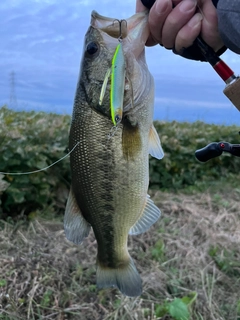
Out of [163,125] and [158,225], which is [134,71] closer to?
[158,225]

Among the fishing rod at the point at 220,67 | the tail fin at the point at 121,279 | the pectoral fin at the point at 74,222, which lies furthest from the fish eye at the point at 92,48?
the tail fin at the point at 121,279

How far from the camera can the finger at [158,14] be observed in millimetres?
1666

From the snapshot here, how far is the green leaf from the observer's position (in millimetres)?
2920

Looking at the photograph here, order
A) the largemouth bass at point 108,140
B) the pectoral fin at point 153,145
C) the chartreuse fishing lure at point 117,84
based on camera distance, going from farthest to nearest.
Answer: the pectoral fin at point 153,145, the largemouth bass at point 108,140, the chartreuse fishing lure at point 117,84

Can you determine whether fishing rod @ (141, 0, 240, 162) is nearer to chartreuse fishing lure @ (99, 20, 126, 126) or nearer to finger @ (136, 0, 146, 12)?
finger @ (136, 0, 146, 12)

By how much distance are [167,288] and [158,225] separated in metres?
0.99

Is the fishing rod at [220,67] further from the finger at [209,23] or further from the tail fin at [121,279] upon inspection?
the tail fin at [121,279]

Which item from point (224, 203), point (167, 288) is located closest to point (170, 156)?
point (224, 203)

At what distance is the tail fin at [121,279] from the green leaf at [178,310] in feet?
3.32

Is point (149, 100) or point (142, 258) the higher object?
point (149, 100)

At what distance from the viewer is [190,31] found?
1.65 metres

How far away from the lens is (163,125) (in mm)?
6602

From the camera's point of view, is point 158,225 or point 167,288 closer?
point 167,288

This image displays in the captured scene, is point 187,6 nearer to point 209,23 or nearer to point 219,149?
point 209,23
